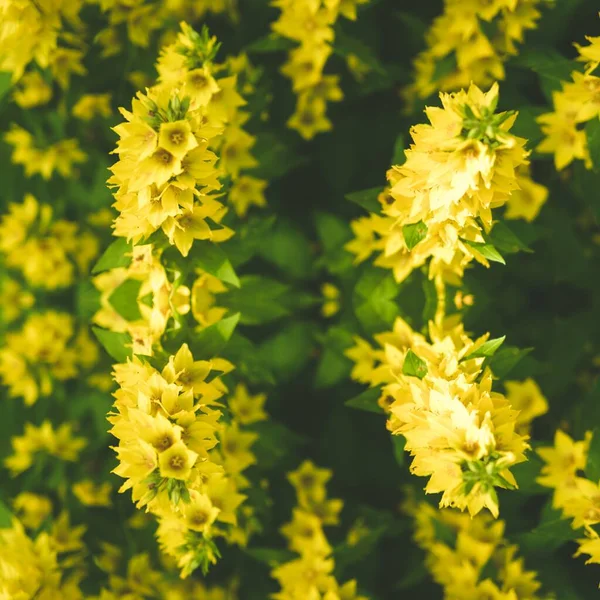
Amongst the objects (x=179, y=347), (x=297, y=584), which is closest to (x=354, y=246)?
(x=179, y=347)

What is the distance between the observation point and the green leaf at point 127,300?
76.3 inches

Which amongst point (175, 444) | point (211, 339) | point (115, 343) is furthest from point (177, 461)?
point (115, 343)

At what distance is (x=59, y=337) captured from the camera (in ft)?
8.68

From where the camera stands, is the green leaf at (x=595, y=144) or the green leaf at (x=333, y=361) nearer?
the green leaf at (x=595, y=144)

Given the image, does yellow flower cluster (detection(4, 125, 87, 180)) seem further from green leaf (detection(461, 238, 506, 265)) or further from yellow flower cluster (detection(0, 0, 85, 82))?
green leaf (detection(461, 238, 506, 265))

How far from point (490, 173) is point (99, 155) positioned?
177cm

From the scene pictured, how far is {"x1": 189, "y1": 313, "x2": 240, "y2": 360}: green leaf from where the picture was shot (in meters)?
1.68

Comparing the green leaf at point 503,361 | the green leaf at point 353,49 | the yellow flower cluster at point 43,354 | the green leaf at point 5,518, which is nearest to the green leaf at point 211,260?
the green leaf at point 503,361

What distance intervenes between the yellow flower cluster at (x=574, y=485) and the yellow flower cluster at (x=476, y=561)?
0.21 metres

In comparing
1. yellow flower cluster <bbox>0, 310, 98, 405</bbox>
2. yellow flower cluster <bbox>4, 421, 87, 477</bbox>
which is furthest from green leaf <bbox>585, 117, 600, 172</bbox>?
yellow flower cluster <bbox>4, 421, 87, 477</bbox>

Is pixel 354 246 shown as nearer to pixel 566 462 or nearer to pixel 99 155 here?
pixel 566 462

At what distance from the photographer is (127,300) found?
194cm

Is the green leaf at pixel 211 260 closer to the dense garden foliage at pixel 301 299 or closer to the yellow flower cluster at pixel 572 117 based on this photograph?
the dense garden foliage at pixel 301 299

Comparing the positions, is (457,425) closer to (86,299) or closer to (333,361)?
(333,361)
